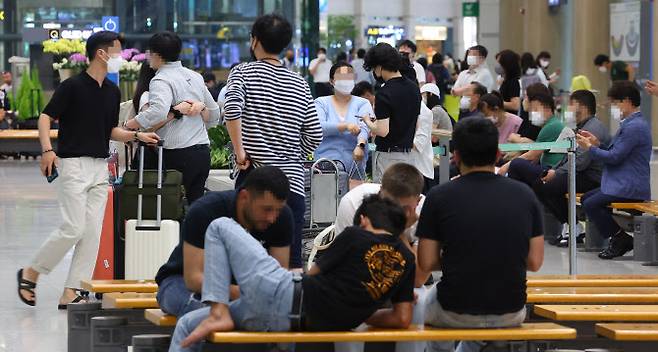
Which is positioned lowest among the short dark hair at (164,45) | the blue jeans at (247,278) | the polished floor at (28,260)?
the polished floor at (28,260)

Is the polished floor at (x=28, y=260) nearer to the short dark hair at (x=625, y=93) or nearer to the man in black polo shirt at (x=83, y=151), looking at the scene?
the man in black polo shirt at (x=83, y=151)

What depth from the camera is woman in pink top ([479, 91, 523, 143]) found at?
15.3 metres

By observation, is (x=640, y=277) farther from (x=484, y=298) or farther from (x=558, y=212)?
(x=558, y=212)

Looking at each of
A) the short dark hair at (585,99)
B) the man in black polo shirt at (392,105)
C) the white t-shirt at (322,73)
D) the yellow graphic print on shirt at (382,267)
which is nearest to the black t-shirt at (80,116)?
the man in black polo shirt at (392,105)

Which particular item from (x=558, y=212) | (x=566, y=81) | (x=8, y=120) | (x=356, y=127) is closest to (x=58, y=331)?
(x=356, y=127)

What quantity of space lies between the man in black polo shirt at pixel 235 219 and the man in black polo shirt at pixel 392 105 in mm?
4354

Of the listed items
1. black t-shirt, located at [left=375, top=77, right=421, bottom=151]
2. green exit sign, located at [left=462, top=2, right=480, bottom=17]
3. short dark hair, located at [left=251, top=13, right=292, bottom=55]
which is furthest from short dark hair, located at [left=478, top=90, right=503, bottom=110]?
green exit sign, located at [left=462, top=2, right=480, bottom=17]

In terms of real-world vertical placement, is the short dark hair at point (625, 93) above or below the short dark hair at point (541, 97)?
above

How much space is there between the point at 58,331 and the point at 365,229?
143 inches

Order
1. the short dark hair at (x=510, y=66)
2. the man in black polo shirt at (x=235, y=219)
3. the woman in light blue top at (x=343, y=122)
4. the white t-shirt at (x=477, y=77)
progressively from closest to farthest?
the man in black polo shirt at (x=235, y=219)
the woman in light blue top at (x=343, y=122)
the short dark hair at (x=510, y=66)
the white t-shirt at (x=477, y=77)

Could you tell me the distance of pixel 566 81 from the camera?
42.5 metres

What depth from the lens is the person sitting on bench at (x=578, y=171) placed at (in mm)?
14375

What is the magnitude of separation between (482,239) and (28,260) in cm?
759

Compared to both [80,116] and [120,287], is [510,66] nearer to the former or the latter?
[80,116]
